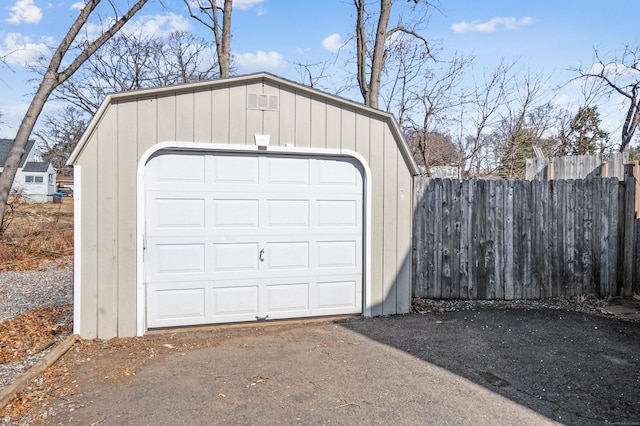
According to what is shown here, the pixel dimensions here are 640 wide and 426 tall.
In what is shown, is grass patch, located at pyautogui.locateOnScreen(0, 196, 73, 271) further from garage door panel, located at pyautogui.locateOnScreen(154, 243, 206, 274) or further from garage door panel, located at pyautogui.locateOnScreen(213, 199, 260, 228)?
garage door panel, located at pyautogui.locateOnScreen(213, 199, 260, 228)

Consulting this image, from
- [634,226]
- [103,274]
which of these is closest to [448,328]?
[634,226]

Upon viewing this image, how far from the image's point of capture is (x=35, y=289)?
291 inches

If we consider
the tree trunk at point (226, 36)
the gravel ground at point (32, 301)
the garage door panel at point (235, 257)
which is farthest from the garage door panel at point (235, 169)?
the tree trunk at point (226, 36)

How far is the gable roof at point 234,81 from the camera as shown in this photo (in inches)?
173

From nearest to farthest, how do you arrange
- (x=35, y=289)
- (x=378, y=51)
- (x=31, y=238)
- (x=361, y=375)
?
1. (x=361, y=375)
2. (x=35, y=289)
3. (x=378, y=51)
4. (x=31, y=238)

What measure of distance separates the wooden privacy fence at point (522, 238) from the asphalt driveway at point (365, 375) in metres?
1.12

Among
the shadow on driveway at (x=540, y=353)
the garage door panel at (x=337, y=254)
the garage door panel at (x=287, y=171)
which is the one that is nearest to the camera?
the shadow on driveway at (x=540, y=353)

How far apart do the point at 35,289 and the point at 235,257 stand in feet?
15.3

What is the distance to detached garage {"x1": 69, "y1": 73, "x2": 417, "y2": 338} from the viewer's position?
452 cm

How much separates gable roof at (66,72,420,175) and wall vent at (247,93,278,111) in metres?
0.17

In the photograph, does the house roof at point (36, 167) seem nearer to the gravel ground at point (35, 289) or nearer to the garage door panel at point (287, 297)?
the gravel ground at point (35, 289)

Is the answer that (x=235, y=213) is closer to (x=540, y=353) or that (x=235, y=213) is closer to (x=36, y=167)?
(x=540, y=353)

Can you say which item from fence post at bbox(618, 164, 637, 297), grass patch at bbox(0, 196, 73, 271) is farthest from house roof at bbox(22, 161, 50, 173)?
fence post at bbox(618, 164, 637, 297)

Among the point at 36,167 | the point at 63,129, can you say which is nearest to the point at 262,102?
the point at 63,129
